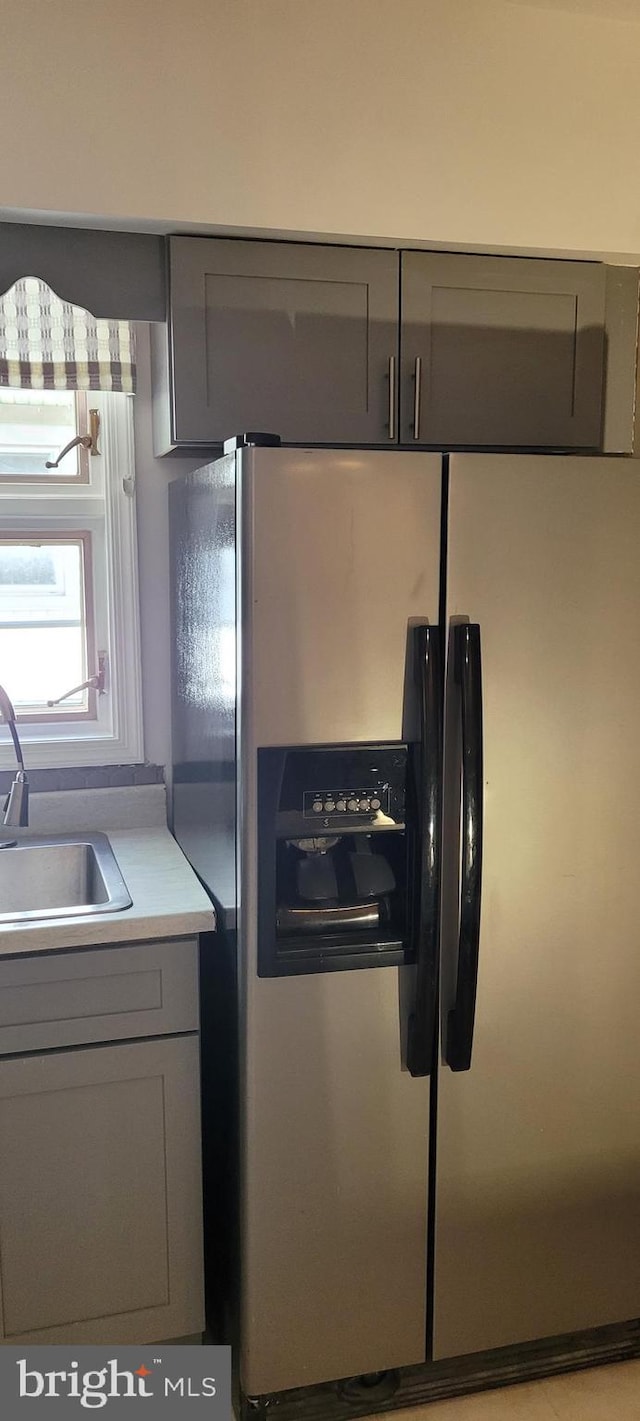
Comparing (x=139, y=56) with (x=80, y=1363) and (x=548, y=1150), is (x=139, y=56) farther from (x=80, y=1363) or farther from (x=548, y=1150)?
(x=80, y=1363)

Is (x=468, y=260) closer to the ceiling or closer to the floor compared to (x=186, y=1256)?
closer to the ceiling

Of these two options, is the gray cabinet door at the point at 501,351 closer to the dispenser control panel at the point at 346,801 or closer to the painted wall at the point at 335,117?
the painted wall at the point at 335,117

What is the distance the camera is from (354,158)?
200 cm

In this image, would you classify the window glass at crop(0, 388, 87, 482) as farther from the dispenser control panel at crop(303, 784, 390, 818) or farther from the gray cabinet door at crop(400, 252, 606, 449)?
the dispenser control panel at crop(303, 784, 390, 818)

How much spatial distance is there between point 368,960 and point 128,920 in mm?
389

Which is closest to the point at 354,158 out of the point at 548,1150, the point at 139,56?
the point at 139,56

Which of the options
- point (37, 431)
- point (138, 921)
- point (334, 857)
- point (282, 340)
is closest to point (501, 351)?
point (282, 340)

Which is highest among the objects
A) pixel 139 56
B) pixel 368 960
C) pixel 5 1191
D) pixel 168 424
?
pixel 139 56

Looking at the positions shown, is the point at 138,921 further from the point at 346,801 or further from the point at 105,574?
the point at 105,574

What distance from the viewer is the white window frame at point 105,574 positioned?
226 centimetres

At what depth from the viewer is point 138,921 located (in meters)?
1.71

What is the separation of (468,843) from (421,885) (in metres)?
0.10

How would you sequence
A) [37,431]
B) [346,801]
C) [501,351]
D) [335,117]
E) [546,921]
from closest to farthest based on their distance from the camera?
[346,801] < [546,921] < [335,117] < [501,351] < [37,431]

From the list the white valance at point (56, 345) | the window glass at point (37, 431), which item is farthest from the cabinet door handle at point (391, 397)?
the window glass at point (37, 431)
